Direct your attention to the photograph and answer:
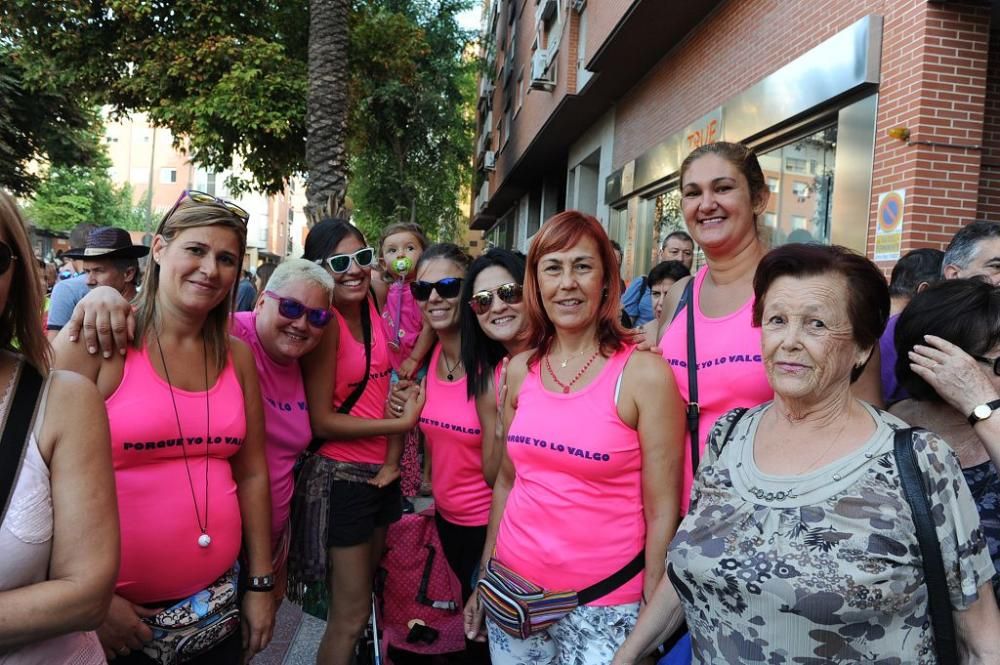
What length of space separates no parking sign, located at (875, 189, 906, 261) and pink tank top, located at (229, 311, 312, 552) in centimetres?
500

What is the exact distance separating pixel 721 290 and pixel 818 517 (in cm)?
106

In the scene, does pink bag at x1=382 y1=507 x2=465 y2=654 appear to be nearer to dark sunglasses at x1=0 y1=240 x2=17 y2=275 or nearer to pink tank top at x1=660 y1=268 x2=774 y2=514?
pink tank top at x1=660 y1=268 x2=774 y2=514

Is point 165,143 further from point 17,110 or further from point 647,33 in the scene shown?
point 647,33

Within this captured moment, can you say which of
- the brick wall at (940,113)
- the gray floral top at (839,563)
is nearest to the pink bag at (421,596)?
the gray floral top at (839,563)

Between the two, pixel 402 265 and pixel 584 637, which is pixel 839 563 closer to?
pixel 584 637

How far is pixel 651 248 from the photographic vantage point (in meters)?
12.3

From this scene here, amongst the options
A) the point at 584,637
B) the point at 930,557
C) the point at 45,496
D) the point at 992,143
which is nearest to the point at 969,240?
the point at 930,557

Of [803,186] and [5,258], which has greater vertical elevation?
[803,186]

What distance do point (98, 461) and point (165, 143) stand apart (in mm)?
68055

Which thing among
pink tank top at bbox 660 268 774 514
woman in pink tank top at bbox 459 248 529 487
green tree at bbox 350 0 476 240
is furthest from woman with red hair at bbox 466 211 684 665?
green tree at bbox 350 0 476 240

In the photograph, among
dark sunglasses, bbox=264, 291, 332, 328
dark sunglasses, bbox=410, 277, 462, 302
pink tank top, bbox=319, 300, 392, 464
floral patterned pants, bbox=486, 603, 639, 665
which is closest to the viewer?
floral patterned pants, bbox=486, 603, 639, 665

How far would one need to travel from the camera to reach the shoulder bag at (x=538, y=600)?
220 cm

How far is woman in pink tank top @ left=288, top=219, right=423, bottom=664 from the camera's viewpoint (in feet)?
10.1

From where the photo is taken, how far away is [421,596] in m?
3.39
